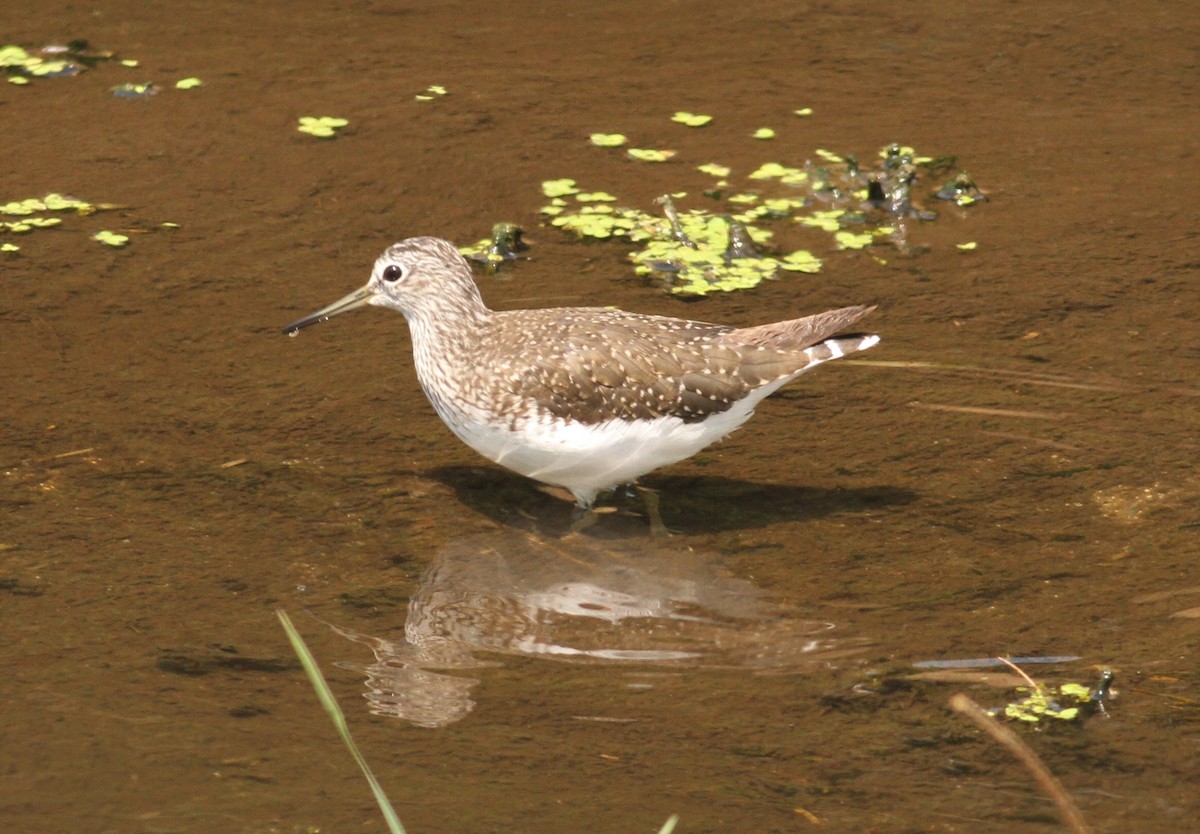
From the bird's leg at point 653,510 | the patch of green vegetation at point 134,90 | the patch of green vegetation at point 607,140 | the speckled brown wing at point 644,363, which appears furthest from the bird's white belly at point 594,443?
the patch of green vegetation at point 134,90

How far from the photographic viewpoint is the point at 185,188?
9.54 metres

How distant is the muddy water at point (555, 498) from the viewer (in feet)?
16.8

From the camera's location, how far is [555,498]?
7363mm

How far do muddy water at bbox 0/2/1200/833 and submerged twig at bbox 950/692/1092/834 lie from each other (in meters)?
0.05

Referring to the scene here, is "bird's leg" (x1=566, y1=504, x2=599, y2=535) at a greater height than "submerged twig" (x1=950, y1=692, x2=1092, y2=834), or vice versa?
"submerged twig" (x1=950, y1=692, x2=1092, y2=834)

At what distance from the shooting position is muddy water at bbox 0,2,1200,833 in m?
5.13

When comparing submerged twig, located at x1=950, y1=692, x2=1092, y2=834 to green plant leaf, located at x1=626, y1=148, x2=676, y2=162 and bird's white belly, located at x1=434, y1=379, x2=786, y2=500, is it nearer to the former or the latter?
bird's white belly, located at x1=434, y1=379, x2=786, y2=500

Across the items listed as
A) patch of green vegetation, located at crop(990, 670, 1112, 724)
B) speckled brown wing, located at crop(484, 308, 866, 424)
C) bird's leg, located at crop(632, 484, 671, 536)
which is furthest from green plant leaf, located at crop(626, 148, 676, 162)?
patch of green vegetation, located at crop(990, 670, 1112, 724)

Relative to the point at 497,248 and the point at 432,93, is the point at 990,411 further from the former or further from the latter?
the point at 432,93

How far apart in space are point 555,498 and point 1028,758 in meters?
2.90

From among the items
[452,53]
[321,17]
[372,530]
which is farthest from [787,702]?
[321,17]

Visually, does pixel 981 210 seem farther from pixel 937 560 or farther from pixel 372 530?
pixel 372 530

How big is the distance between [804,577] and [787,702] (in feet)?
3.24

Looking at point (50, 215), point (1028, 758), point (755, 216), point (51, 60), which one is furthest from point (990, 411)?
point (51, 60)
